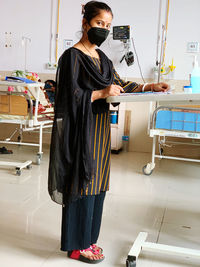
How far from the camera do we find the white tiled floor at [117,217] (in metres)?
1.87

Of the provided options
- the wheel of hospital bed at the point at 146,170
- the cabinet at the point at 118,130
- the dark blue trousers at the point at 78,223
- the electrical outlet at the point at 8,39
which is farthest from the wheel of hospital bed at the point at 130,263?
the electrical outlet at the point at 8,39

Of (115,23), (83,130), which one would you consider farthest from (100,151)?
(115,23)

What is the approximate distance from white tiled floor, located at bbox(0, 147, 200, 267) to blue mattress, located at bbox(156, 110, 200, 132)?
0.54 m

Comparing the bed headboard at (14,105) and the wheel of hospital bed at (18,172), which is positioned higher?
the bed headboard at (14,105)

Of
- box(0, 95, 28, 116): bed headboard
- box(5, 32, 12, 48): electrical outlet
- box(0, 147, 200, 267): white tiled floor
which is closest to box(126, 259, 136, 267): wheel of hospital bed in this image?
box(0, 147, 200, 267): white tiled floor

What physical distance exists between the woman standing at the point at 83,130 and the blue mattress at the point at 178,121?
211cm

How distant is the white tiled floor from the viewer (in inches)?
73.7

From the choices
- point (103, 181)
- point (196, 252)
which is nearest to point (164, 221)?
point (196, 252)

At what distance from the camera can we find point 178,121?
3844mm

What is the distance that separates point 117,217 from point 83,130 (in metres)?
1.10

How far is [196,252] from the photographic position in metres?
1.81

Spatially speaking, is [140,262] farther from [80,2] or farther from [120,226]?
[80,2]

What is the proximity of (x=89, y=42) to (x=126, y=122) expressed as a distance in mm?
3712

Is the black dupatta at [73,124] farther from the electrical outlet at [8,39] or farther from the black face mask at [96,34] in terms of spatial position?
the electrical outlet at [8,39]
